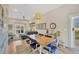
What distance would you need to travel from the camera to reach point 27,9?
2062mm

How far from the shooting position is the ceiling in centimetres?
205

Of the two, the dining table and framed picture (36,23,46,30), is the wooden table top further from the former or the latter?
framed picture (36,23,46,30)

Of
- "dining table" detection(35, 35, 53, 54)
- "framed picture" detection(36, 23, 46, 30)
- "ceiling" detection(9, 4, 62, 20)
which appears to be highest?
"ceiling" detection(9, 4, 62, 20)

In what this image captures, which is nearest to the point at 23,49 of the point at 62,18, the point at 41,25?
the point at 41,25

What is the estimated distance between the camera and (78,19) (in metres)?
2.06

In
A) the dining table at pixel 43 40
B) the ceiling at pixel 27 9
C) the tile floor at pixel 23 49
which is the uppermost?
the ceiling at pixel 27 9

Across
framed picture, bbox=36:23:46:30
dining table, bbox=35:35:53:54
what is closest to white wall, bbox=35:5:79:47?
framed picture, bbox=36:23:46:30

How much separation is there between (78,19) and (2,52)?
51.4 inches

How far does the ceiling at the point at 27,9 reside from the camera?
2047mm

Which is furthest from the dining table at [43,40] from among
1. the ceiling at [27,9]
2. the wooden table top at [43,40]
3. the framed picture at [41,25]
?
the ceiling at [27,9]

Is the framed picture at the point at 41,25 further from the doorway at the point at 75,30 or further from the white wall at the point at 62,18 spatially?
the doorway at the point at 75,30
